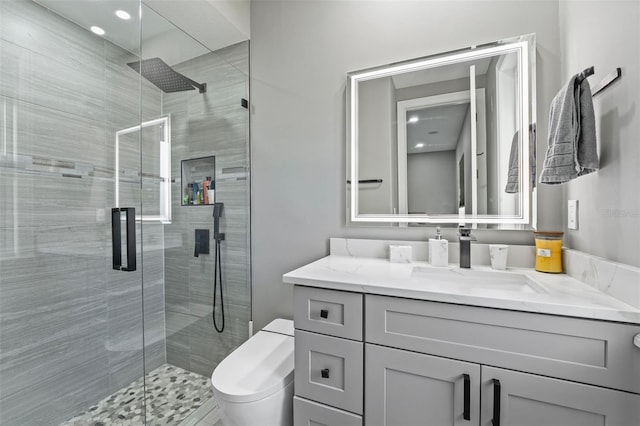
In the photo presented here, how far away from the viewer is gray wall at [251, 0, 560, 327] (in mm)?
1377

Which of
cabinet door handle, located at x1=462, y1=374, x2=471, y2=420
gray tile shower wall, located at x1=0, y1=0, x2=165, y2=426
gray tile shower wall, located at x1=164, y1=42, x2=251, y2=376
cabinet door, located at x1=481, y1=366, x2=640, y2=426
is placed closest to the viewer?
cabinet door, located at x1=481, y1=366, x2=640, y2=426

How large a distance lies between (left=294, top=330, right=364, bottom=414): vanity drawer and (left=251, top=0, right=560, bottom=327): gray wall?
0.68 meters

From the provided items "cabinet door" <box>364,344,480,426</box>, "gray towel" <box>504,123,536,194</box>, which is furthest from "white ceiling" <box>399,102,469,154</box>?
"cabinet door" <box>364,344,480,426</box>

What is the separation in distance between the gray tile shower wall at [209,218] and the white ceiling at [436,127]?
1101 mm

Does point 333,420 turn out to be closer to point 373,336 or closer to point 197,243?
point 373,336

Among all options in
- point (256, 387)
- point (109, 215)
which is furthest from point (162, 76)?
point (256, 387)

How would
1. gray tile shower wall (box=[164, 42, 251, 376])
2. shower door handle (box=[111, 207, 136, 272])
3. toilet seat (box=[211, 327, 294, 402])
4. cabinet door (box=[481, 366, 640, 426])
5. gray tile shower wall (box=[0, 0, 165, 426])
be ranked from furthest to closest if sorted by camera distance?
→ gray tile shower wall (box=[164, 42, 251, 376])
shower door handle (box=[111, 207, 136, 272])
gray tile shower wall (box=[0, 0, 165, 426])
toilet seat (box=[211, 327, 294, 402])
cabinet door (box=[481, 366, 640, 426])

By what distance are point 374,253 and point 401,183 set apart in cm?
42

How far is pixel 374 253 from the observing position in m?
1.59

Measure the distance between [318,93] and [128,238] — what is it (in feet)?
4.38

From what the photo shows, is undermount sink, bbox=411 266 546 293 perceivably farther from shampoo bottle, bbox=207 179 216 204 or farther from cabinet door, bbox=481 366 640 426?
shampoo bottle, bbox=207 179 216 204

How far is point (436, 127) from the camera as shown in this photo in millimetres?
1487

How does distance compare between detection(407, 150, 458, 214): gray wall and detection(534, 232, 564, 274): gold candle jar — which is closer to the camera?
detection(534, 232, 564, 274): gold candle jar

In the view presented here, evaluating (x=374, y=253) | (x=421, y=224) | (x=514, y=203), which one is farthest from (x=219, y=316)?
(x=514, y=203)
